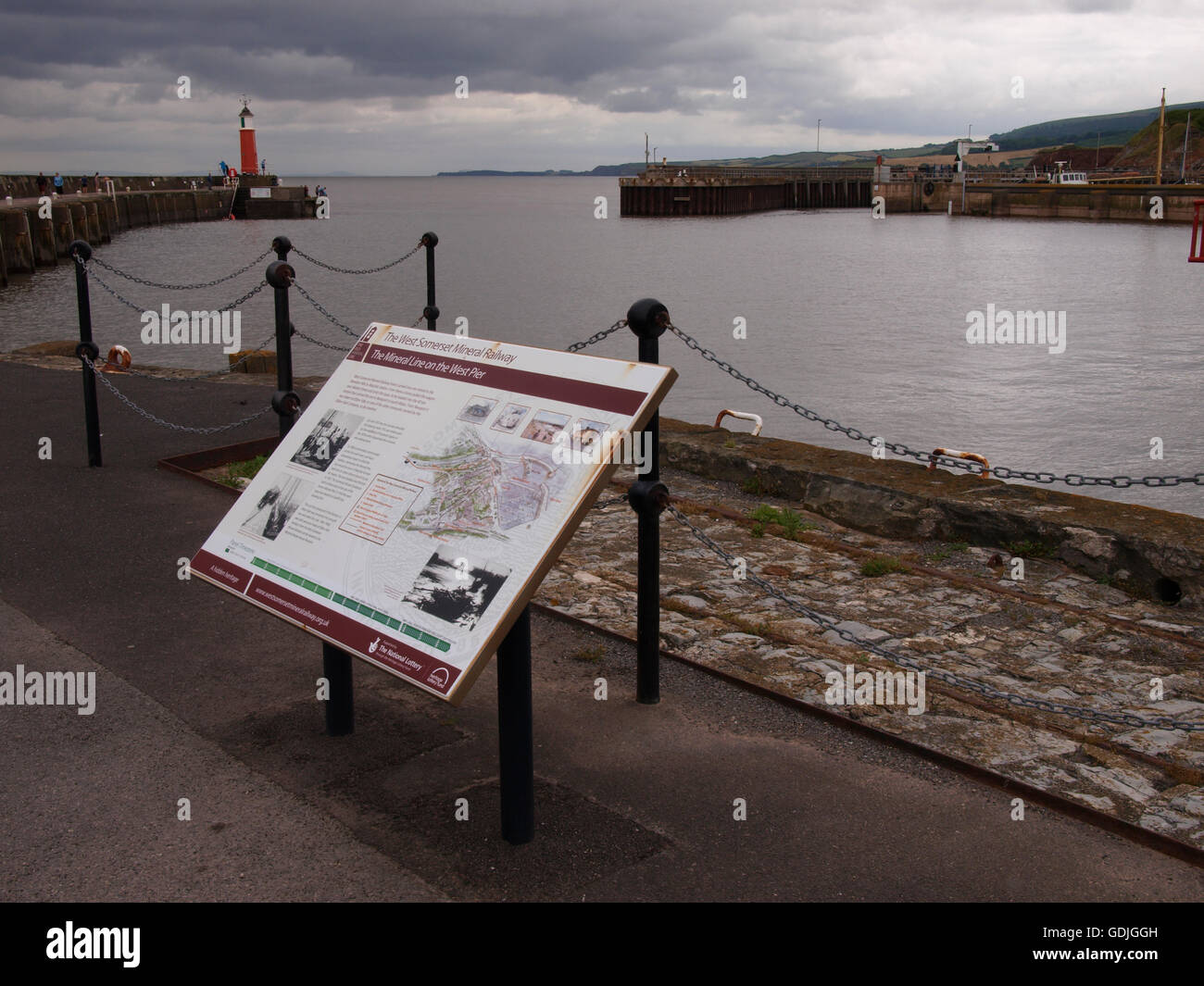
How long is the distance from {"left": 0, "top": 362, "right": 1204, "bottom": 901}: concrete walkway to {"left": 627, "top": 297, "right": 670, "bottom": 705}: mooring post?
144mm

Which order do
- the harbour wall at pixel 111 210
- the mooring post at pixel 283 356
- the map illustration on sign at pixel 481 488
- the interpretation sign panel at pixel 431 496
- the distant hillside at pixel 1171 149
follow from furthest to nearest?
1. the distant hillside at pixel 1171 149
2. the harbour wall at pixel 111 210
3. the mooring post at pixel 283 356
4. the map illustration on sign at pixel 481 488
5. the interpretation sign panel at pixel 431 496

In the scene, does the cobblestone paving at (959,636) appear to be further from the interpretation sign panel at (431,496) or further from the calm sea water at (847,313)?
the calm sea water at (847,313)

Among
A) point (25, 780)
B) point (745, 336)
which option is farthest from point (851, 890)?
point (745, 336)

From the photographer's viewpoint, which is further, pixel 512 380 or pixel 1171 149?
pixel 1171 149

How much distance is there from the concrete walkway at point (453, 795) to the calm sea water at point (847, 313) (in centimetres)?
1043

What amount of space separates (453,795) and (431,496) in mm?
1072

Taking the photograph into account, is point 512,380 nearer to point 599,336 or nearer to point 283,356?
point 283,356

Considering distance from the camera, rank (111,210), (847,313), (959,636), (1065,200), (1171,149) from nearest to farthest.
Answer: (959,636) → (847,313) → (111,210) → (1065,200) → (1171,149)

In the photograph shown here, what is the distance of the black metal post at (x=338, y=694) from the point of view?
4.14m

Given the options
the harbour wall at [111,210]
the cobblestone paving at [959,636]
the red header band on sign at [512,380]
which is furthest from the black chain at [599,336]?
the harbour wall at [111,210]

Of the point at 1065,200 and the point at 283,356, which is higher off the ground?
the point at 1065,200

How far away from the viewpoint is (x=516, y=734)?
345 cm

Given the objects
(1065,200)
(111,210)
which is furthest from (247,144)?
(1065,200)

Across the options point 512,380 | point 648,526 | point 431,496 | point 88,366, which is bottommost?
point 648,526
